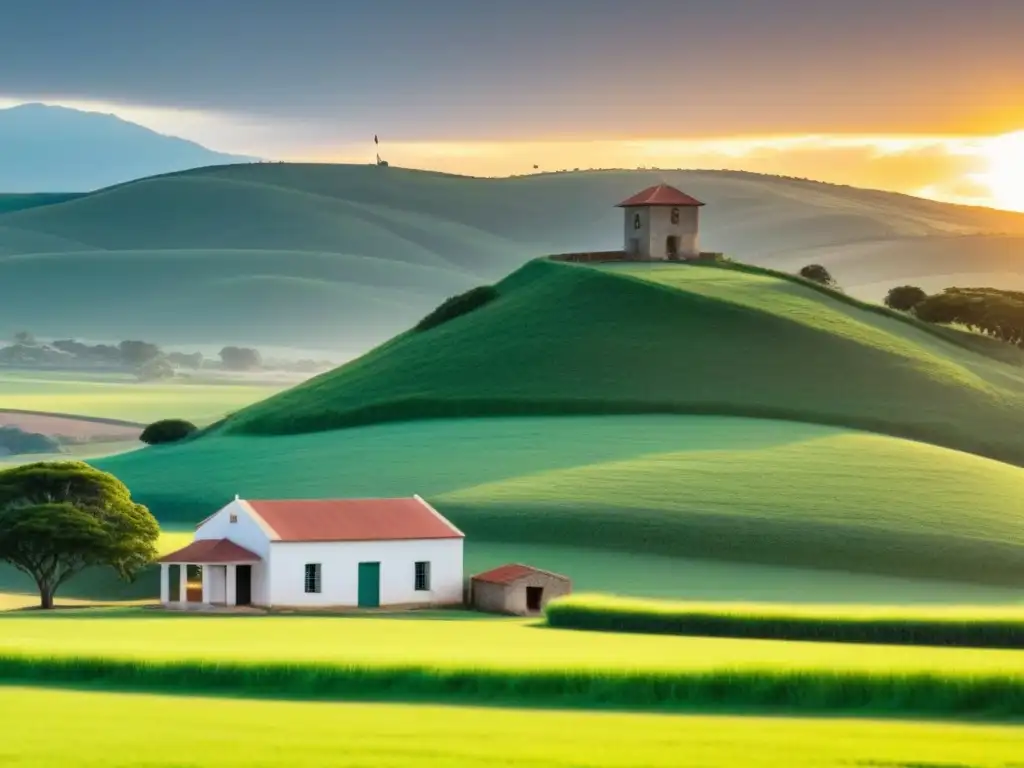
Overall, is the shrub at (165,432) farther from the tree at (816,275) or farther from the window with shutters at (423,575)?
the window with shutters at (423,575)

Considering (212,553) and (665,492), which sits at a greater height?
(665,492)

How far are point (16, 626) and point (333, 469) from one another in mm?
47928

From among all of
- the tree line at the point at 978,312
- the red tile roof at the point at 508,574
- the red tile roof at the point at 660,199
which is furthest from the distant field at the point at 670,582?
the tree line at the point at 978,312

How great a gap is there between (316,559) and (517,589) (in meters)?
7.86

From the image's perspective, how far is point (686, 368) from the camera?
5408 inches

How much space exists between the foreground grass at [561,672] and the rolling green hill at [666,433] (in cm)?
3895

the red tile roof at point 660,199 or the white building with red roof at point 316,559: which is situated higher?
the red tile roof at point 660,199

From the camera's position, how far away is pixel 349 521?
292 feet

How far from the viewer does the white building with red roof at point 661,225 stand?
525 ft

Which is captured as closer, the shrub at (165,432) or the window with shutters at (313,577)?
the window with shutters at (313,577)

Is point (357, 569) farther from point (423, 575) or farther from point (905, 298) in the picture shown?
point (905, 298)

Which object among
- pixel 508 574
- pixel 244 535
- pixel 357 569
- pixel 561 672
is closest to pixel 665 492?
pixel 508 574

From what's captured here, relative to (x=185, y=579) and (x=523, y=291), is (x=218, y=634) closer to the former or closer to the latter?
(x=185, y=579)

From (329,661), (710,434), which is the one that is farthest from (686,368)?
(329,661)
